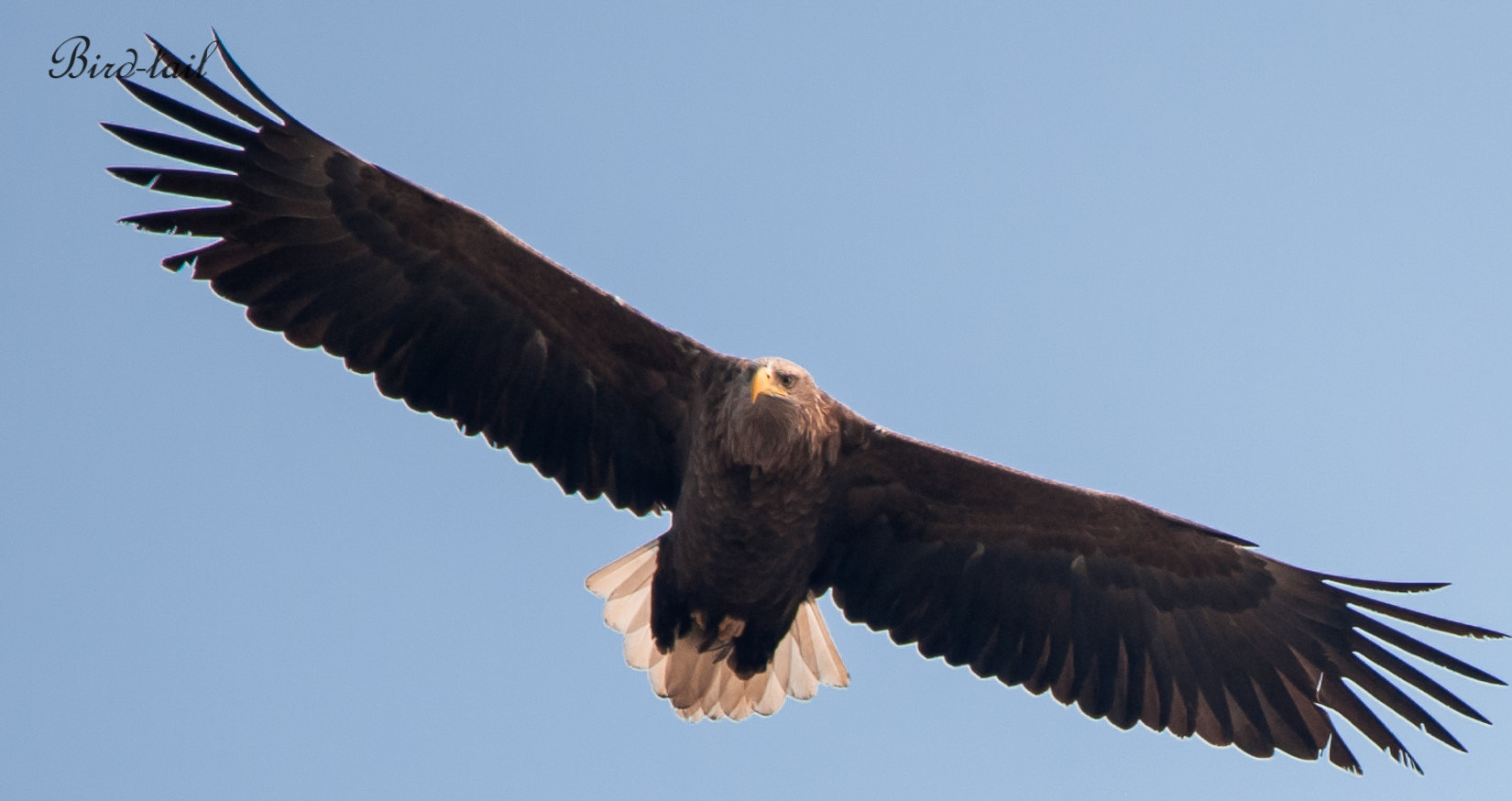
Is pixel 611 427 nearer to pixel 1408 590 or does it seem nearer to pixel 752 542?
pixel 752 542

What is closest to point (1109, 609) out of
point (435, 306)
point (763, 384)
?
point (763, 384)

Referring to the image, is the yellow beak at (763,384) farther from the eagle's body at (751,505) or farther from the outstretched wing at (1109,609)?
the outstretched wing at (1109,609)

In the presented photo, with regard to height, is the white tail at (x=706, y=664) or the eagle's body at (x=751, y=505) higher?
the eagle's body at (x=751, y=505)

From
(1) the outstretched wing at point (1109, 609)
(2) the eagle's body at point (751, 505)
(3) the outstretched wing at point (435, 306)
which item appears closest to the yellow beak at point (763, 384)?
(2) the eagle's body at point (751, 505)

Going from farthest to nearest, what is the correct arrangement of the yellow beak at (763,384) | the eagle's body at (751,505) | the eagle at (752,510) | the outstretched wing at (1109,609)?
the outstretched wing at (1109,609)
the eagle at (752,510)
the eagle's body at (751,505)
the yellow beak at (763,384)

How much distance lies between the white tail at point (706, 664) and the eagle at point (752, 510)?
0.04 feet


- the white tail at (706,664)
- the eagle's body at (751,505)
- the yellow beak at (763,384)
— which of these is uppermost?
the yellow beak at (763,384)

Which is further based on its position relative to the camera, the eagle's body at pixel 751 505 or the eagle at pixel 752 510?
the eagle at pixel 752 510

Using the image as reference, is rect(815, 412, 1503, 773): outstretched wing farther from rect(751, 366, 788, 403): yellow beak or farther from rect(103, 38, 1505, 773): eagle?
rect(751, 366, 788, 403): yellow beak

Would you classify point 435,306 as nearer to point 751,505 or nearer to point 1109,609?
point 751,505

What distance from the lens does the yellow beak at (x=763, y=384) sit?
6465 millimetres

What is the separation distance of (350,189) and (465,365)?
889 mm

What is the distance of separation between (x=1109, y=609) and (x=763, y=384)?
220cm

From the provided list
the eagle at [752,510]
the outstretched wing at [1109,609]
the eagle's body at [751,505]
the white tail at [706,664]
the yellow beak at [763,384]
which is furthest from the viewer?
the white tail at [706,664]
